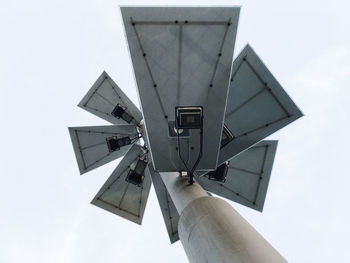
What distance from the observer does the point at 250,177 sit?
12.7 m

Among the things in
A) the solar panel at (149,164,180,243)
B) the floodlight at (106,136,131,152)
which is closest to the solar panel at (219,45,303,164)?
the solar panel at (149,164,180,243)

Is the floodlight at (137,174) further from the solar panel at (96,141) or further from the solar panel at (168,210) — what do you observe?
the solar panel at (96,141)

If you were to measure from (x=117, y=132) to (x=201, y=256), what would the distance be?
30.6 feet

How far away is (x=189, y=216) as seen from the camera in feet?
20.7

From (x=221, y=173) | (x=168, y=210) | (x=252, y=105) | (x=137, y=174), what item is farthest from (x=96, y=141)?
(x=252, y=105)

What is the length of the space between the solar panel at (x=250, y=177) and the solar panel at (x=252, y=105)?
109 inches

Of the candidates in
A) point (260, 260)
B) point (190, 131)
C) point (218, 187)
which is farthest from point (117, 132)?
point (260, 260)

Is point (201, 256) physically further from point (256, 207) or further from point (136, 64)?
point (256, 207)

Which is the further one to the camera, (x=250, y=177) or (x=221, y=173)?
(x=250, y=177)

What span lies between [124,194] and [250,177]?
586 centimetres

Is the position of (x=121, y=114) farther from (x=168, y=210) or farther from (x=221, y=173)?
(x=221, y=173)

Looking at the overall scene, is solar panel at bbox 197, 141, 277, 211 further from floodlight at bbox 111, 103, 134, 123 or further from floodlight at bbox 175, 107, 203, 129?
floodlight at bbox 175, 107, 203, 129

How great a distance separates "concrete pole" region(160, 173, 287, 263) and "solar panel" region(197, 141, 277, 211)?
18.8ft

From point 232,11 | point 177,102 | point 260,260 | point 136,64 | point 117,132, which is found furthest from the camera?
point 117,132
